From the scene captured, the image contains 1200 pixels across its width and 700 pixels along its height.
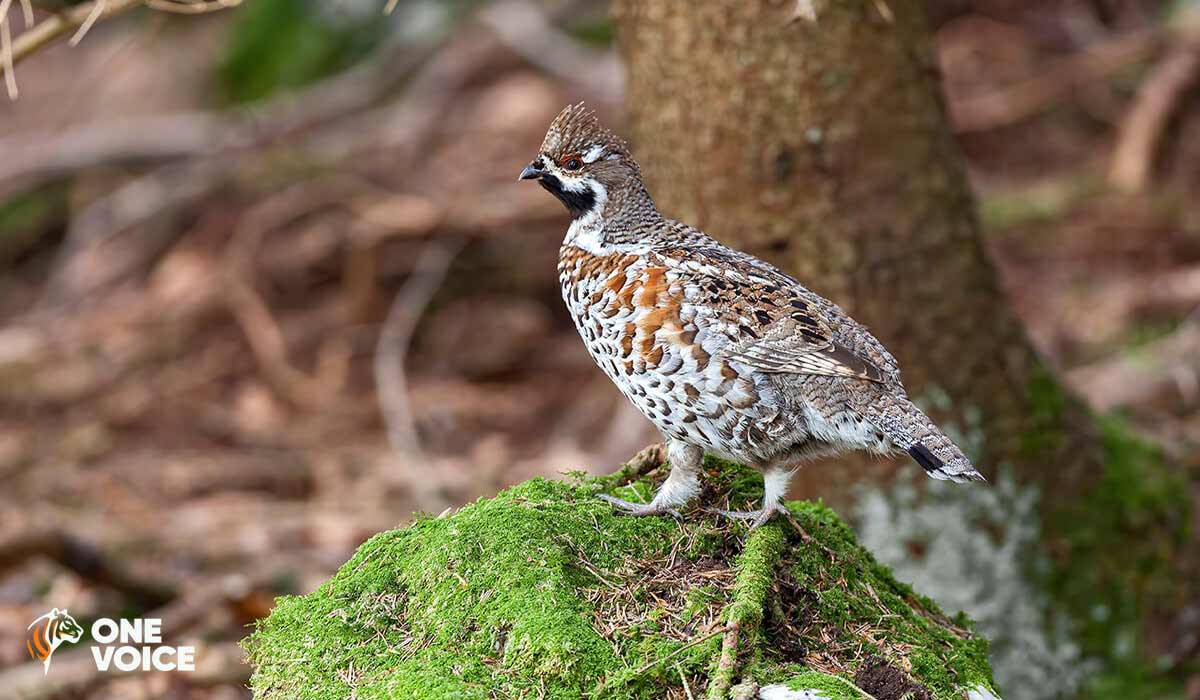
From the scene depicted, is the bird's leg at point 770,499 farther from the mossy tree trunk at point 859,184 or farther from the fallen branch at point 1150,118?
the fallen branch at point 1150,118

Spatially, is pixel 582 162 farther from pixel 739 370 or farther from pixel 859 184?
pixel 859 184

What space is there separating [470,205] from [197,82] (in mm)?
4226

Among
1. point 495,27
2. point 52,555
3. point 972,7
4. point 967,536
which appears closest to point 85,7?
point 52,555

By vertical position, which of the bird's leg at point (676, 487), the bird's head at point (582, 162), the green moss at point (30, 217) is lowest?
the green moss at point (30, 217)

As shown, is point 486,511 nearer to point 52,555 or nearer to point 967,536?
point 967,536

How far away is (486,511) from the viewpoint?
12.1 ft

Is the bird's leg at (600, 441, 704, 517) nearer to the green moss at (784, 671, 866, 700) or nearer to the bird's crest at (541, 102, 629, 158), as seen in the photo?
the green moss at (784, 671, 866, 700)

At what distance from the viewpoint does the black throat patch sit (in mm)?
4438

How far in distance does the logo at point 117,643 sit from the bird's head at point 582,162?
2.81 meters

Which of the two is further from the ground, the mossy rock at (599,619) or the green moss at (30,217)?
the mossy rock at (599,619)

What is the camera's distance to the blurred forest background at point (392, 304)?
19.5 ft

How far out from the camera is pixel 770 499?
12.5 ft

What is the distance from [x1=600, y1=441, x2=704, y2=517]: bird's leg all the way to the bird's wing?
358mm

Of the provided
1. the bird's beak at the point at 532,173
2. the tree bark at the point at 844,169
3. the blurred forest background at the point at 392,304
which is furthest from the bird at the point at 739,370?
the blurred forest background at the point at 392,304
